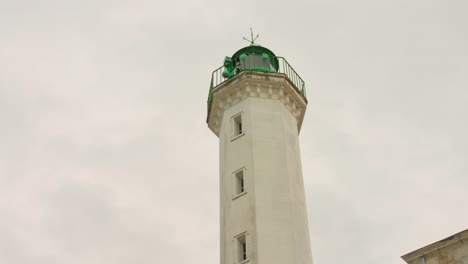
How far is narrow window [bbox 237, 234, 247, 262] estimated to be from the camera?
38375 mm

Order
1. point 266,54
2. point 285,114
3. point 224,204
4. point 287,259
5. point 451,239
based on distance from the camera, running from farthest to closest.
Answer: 1. point 266,54
2. point 285,114
3. point 224,204
4. point 287,259
5. point 451,239

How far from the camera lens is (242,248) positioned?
38938mm

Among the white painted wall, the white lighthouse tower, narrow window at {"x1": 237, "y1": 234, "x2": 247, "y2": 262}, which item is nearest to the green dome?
the white lighthouse tower

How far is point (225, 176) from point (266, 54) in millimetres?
10968

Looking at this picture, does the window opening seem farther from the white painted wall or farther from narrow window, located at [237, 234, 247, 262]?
narrow window, located at [237, 234, 247, 262]

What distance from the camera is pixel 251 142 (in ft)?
140

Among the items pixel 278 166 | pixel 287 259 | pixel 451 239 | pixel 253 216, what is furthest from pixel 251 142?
pixel 451 239

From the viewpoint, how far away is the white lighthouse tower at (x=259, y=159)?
38.6 meters

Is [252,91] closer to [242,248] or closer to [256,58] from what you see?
[256,58]

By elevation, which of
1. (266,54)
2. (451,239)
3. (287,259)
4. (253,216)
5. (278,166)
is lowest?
(451,239)

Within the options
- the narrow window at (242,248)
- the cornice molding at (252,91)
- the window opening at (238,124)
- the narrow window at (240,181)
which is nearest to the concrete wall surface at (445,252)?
the narrow window at (242,248)

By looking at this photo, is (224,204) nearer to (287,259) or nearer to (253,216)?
(253,216)

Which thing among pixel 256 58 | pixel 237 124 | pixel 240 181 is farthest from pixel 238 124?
pixel 256 58

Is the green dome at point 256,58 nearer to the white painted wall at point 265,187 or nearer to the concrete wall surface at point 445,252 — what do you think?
the white painted wall at point 265,187
